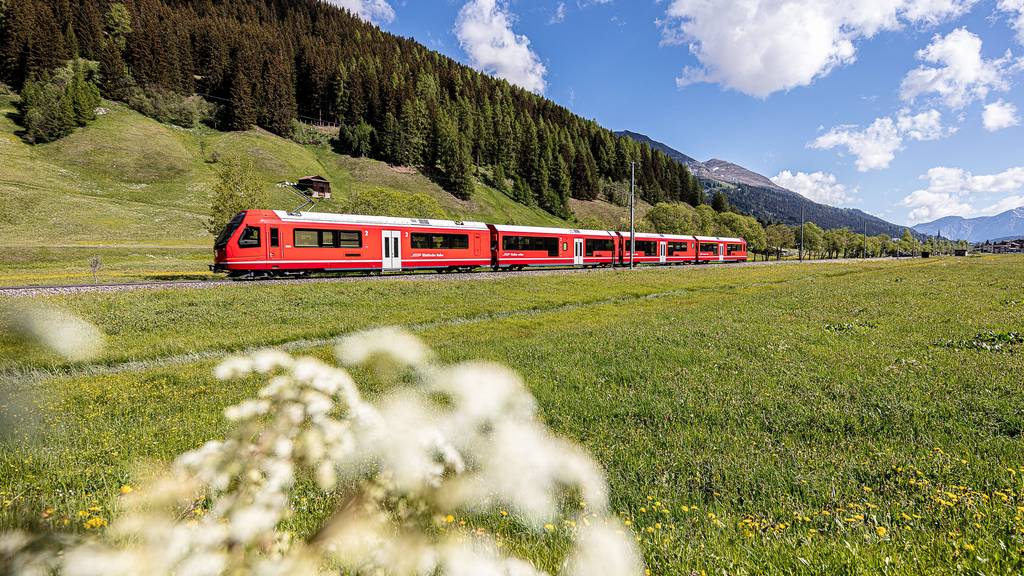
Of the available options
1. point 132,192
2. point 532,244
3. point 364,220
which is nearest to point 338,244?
point 364,220

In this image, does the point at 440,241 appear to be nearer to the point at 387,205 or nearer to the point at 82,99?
the point at 387,205

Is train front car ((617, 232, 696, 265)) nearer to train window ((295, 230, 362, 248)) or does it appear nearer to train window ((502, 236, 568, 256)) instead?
train window ((502, 236, 568, 256))

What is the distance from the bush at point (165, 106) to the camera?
114 meters

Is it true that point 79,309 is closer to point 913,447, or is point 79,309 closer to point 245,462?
point 245,462

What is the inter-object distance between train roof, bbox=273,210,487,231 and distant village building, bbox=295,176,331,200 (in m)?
73.5

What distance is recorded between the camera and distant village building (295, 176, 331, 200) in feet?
323

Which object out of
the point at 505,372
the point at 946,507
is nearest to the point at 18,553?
the point at 946,507

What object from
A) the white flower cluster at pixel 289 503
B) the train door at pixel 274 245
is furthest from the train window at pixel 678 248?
the white flower cluster at pixel 289 503

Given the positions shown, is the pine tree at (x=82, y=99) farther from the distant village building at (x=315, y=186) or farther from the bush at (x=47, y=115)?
the distant village building at (x=315, y=186)

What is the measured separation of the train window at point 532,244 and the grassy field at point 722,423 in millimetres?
24577

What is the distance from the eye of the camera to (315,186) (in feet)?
331

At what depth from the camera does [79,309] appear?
47.4 ft

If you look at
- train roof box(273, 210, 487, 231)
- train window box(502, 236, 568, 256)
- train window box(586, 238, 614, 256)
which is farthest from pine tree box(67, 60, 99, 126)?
train window box(586, 238, 614, 256)

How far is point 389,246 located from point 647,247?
3110 centimetres
